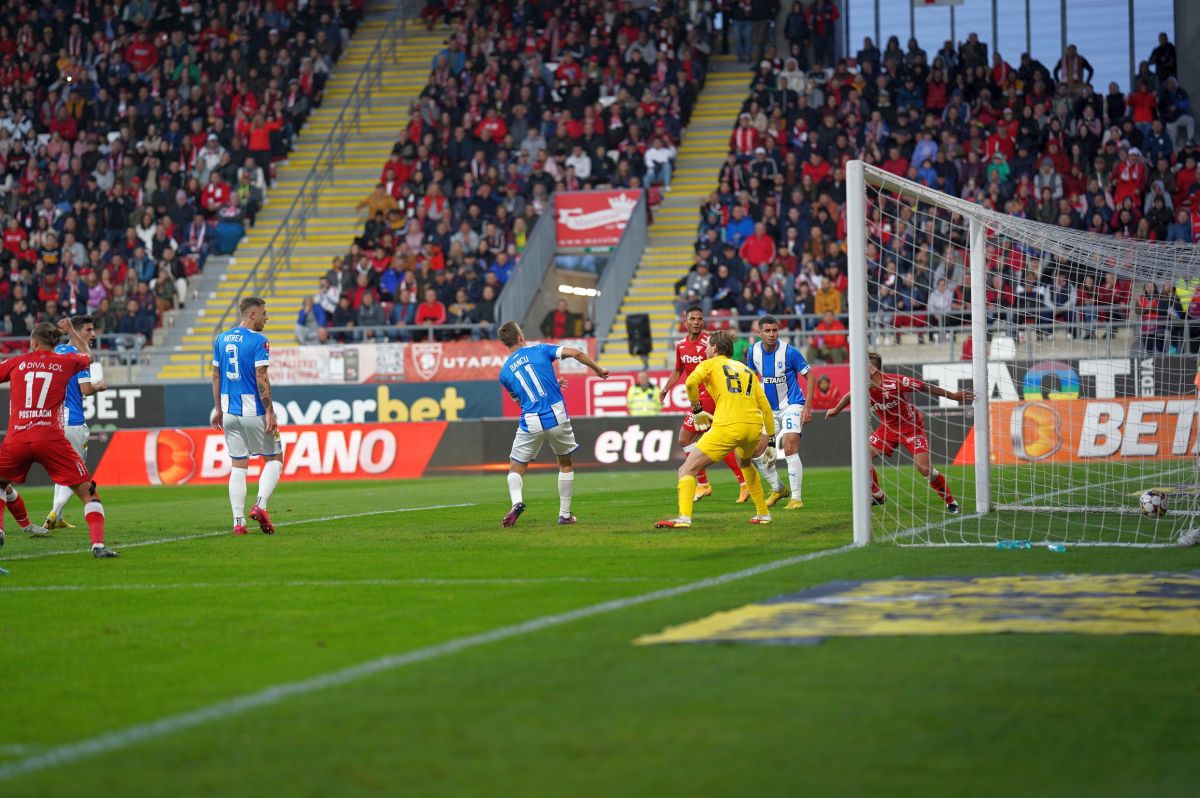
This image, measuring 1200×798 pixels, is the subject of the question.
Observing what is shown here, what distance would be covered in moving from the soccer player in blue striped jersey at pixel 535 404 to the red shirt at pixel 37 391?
13.2 ft

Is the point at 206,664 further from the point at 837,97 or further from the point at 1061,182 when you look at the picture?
the point at 837,97

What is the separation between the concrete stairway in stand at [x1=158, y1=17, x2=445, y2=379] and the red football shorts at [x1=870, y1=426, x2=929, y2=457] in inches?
788

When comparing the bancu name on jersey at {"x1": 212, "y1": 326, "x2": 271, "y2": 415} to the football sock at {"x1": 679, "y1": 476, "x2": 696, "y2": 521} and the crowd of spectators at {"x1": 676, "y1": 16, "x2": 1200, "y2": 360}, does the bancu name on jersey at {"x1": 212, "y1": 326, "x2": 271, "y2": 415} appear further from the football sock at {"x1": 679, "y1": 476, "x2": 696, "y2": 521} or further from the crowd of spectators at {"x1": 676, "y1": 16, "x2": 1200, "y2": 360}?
the crowd of spectators at {"x1": 676, "y1": 16, "x2": 1200, "y2": 360}

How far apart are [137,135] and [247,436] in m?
27.3

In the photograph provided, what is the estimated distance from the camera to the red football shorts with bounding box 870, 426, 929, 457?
15.5 metres

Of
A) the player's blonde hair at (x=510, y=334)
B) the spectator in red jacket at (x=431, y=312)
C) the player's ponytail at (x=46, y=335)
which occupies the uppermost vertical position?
the spectator in red jacket at (x=431, y=312)

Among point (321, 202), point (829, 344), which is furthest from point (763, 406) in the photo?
point (321, 202)

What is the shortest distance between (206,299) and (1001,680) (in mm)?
32237

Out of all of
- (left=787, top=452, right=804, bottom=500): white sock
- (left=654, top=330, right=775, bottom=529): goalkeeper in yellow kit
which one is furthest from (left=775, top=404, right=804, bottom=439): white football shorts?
(left=654, top=330, right=775, bottom=529): goalkeeper in yellow kit

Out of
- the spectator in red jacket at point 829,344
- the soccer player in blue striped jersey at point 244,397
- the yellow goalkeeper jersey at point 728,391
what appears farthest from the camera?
the spectator in red jacket at point 829,344

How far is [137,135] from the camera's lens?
39500mm

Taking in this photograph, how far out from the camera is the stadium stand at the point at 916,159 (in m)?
29.8

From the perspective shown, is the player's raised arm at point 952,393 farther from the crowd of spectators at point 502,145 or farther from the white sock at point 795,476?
the crowd of spectators at point 502,145

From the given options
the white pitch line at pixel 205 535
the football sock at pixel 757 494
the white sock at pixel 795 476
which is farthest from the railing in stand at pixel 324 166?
the football sock at pixel 757 494
